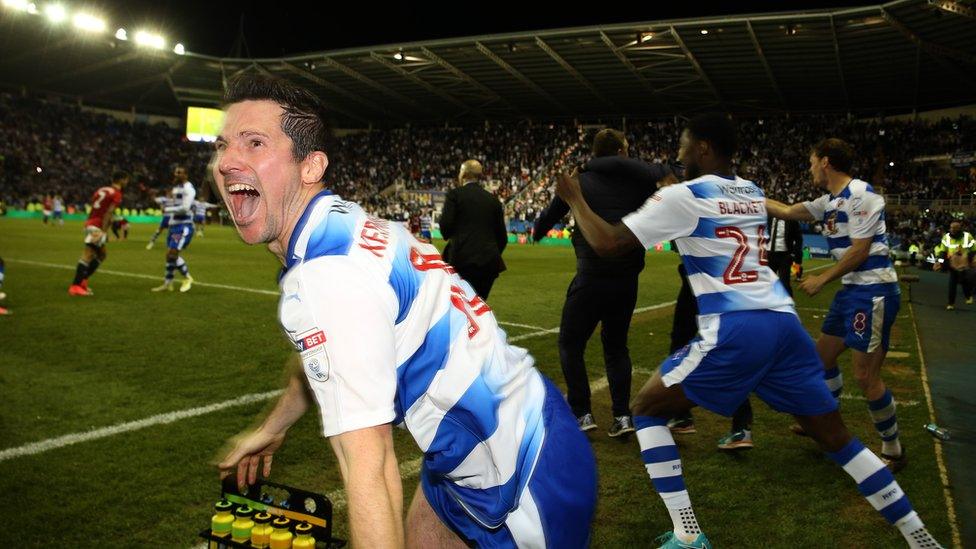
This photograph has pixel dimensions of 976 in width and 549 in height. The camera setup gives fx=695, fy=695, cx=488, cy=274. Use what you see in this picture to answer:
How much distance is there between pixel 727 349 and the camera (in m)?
3.56

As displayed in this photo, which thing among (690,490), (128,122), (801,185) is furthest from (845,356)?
(128,122)

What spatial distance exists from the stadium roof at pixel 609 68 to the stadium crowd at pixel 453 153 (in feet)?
5.42

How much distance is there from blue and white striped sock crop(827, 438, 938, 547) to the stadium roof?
105ft

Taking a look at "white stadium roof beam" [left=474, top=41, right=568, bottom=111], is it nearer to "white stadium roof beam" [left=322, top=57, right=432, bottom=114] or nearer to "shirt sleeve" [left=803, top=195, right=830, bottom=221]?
"white stadium roof beam" [left=322, top=57, right=432, bottom=114]

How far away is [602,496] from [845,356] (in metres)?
6.21

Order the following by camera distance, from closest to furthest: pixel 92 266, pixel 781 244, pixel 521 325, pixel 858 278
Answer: pixel 858 278
pixel 781 244
pixel 521 325
pixel 92 266

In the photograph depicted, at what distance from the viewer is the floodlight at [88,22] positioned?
4438cm

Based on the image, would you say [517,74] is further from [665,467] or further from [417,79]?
[665,467]

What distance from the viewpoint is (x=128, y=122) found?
205 ft

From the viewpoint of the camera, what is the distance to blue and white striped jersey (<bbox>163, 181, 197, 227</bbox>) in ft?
43.8

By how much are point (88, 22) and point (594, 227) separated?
51.4 metres

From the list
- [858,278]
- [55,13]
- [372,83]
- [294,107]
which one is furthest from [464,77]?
[294,107]

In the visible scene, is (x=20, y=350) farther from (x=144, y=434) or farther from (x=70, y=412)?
(x=144, y=434)

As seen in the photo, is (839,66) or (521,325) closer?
(521,325)
